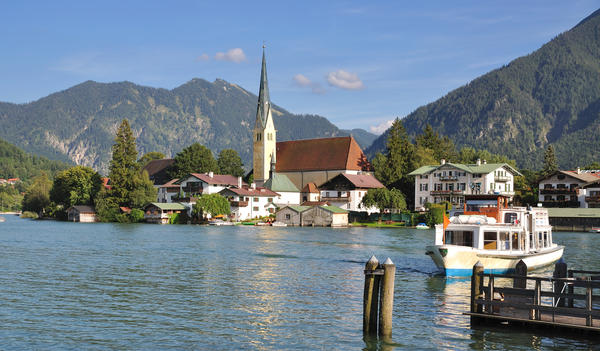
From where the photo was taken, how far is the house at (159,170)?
568ft

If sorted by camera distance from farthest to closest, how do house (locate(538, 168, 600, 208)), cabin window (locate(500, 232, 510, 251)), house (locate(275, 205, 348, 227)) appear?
house (locate(538, 168, 600, 208)) < house (locate(275, 205, 348, 227)) < cabin window (locate(500, 232, 510, 251))

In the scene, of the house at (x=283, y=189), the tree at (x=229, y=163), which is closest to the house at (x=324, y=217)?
the house at (x=283, y=189)

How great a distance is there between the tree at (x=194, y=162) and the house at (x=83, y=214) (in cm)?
2690

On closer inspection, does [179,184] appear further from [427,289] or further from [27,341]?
[27,341]

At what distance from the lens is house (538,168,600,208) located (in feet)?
388

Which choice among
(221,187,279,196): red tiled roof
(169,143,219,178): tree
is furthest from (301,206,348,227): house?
(169,143,219,178): tree

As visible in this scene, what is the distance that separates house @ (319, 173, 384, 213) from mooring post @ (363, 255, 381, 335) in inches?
4313

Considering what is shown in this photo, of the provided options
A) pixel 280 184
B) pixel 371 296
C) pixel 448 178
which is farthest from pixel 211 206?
pixel 371 296

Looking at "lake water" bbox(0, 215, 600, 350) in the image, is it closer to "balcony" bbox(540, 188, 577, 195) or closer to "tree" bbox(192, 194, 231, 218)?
"tree" bbox(192, 194, 231, 218)

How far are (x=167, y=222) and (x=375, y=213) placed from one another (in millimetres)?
40742

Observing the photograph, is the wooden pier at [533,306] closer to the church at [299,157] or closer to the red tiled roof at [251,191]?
the red tiled roof at [251,191]

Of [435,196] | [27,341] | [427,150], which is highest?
[427,150]

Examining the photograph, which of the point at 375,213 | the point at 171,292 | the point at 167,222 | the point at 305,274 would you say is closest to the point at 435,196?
the point at 375,213

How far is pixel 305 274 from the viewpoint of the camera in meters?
41.1
